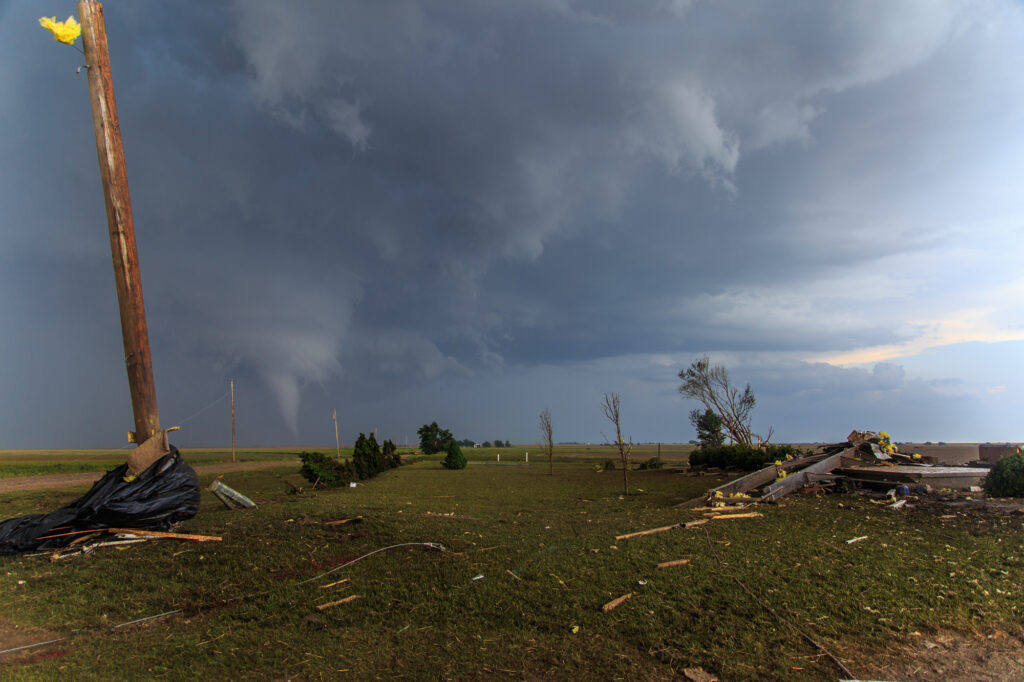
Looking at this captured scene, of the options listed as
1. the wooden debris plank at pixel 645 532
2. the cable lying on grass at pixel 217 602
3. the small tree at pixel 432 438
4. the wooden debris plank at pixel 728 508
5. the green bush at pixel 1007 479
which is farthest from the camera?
the small tree at pixel 432 438

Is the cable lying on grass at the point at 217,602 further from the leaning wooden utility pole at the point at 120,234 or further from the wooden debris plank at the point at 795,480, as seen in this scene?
the wooden debris plank at the point at 795,480

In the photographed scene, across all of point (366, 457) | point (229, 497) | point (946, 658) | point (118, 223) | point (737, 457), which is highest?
point (118, 223)

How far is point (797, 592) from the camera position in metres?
4.92

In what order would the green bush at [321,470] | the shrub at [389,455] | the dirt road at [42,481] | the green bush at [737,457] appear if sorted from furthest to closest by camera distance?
the shrub at [389,455], the green bush at [737,457], the green bush at [321,470], the dirt road at [42,481]

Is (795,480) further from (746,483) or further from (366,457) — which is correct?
(366,457)

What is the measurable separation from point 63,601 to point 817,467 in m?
15.0

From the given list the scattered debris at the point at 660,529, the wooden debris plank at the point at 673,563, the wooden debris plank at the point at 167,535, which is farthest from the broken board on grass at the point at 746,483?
the wooden debris plank at the point at 167,535

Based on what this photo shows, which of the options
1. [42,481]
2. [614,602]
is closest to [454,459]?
[42,481]

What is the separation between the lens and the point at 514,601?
491cm

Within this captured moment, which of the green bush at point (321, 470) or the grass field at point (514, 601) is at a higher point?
the grass field at point (514, 601)

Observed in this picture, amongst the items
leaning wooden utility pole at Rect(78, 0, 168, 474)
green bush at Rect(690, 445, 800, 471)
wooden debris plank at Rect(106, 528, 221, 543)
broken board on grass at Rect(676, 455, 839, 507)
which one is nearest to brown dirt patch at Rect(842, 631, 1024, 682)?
broken board on grass at Rect(676, 455, 839, 507)

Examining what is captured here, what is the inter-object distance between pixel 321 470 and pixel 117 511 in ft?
45.6

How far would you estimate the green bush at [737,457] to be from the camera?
2258 cm

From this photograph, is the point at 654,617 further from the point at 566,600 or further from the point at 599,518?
the point at 599,518
